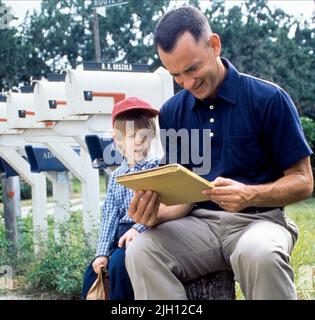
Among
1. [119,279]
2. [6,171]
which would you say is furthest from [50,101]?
[119,279]

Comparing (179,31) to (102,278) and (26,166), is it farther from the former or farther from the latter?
(26,166)

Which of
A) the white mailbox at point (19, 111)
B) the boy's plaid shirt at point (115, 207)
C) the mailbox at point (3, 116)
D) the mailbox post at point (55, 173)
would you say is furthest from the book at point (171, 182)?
the mailbox at point (3, 116)

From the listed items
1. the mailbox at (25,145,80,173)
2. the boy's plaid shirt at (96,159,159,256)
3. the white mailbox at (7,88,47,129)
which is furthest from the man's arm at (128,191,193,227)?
the white mailbox at (7,88,47,129)

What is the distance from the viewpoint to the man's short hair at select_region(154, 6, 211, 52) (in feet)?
8.05

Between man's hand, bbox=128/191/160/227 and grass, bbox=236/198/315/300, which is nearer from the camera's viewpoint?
man's hand, bbox=128/191/160/227

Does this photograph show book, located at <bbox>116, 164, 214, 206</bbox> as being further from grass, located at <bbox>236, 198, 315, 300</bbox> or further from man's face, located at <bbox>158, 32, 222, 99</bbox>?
grass, located at <bbox>236, 198, 315, 300</bbox>

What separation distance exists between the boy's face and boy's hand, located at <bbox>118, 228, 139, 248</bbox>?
304mm

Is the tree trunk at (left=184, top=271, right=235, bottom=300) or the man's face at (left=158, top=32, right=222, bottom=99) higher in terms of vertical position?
the man's face at (left=158, top=32, right=222, bottom=99)

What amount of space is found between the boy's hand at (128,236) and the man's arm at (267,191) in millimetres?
476

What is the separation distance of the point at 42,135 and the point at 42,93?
1.38 ft

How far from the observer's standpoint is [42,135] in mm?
5324

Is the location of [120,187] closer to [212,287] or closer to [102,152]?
[212,287]

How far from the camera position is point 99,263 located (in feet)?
8.87

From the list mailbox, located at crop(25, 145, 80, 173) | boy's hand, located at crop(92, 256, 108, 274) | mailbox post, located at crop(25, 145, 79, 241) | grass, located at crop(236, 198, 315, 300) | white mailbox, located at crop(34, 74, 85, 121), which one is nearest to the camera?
boy's hand, located at crop(92, 256, 108, 274)
